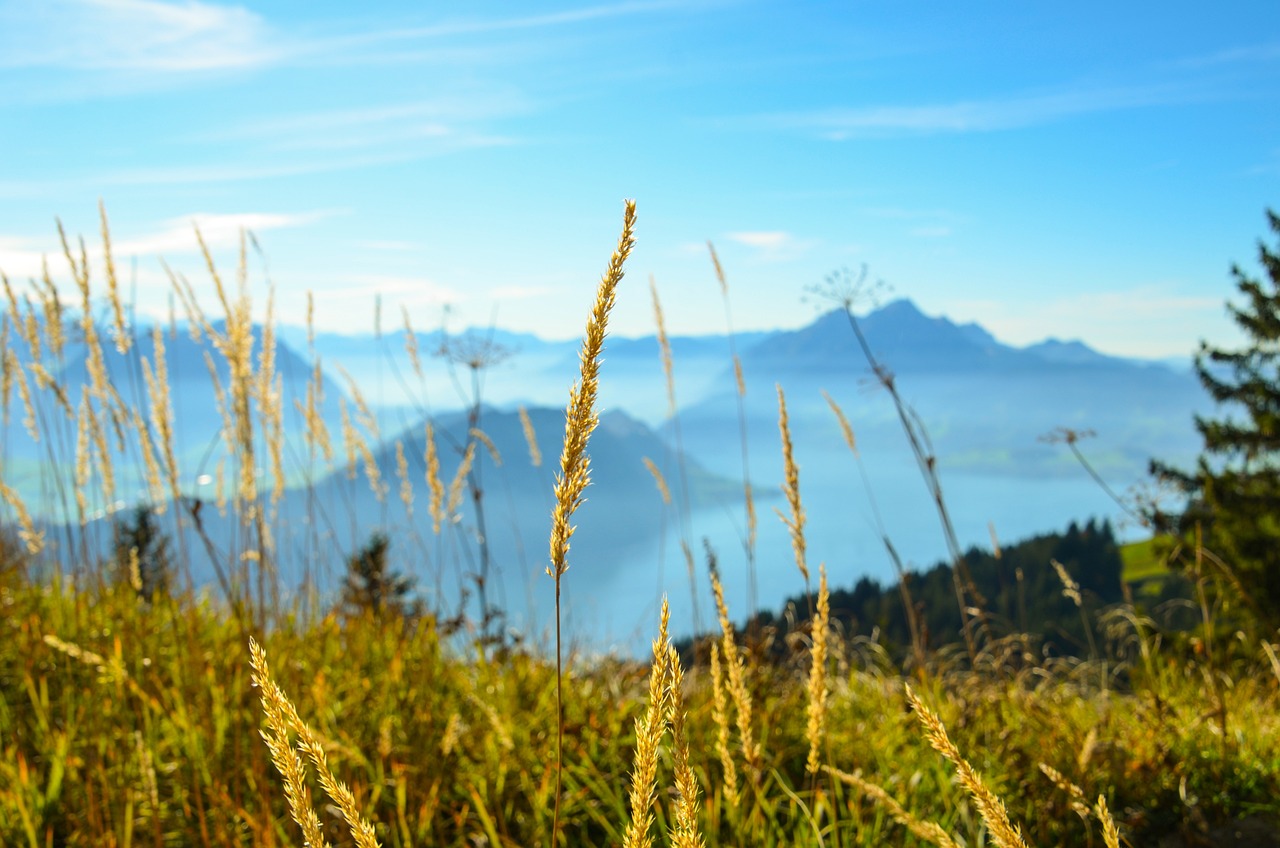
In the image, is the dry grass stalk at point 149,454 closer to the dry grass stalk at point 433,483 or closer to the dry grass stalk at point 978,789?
the dry grass stalk at point 433,483

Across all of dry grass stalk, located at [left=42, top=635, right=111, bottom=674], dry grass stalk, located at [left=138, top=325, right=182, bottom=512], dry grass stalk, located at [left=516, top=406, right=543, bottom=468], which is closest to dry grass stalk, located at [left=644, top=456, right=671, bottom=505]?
dry grass stalk, located at [left=516, top=406, right=543, bottom=468]

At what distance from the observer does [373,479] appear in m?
4.40

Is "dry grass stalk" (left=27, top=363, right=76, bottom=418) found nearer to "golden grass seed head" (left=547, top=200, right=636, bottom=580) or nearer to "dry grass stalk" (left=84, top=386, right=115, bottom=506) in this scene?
"dry grass stalk" (left=84, top=386, right=115, bottom=506)

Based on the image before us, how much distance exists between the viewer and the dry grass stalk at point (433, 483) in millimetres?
3330

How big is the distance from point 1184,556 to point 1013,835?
357 cm

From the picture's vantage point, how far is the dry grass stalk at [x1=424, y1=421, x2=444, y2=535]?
3330 mm

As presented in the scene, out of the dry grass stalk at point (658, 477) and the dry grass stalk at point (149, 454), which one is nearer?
the dry grass stalk at point (149, 454)

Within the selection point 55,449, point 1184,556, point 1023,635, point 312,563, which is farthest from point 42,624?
point 1184,556

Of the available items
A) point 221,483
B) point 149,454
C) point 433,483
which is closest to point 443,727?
point 433,483

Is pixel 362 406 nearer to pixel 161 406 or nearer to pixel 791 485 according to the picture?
pixel 161 406

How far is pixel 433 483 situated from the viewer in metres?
3.55

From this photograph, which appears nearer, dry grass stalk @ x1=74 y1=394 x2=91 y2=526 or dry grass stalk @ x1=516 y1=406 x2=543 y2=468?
dry grass stalk @ x1=74 y1=394 x2=91 y2=526

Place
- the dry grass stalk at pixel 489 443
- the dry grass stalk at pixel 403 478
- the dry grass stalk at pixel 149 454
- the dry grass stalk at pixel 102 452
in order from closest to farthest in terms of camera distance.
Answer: the dry grass stalk at pixel 149 454, the dry grass stalk at pixel 102 452, the dry grass stalk at pixel 489 443, the dry grass stalk at pixel 403 478

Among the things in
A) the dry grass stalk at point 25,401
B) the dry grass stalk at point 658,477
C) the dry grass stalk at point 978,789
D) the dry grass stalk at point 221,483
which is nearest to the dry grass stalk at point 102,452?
the dry grass stalk at point 25,401
